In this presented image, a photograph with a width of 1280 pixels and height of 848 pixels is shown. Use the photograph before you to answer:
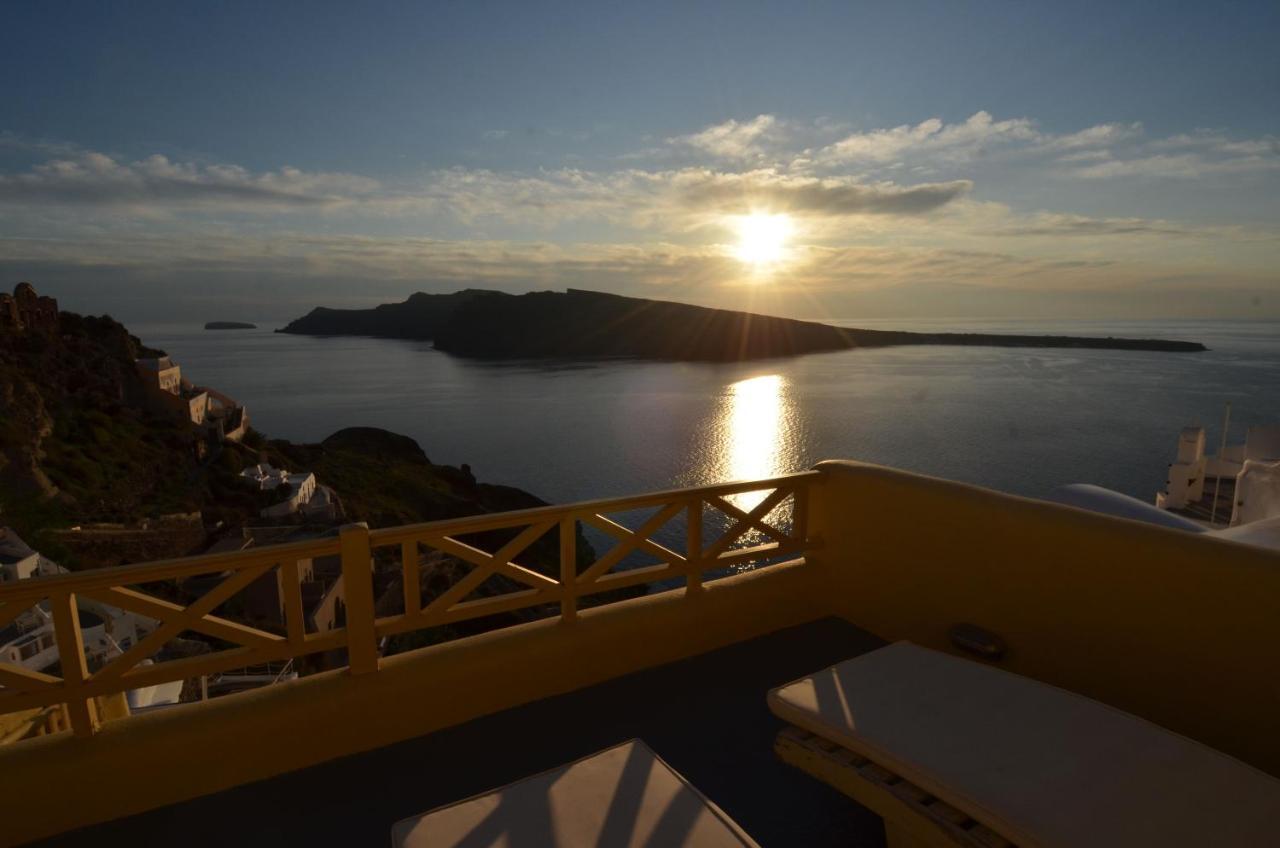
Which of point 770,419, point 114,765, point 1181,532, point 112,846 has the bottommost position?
A: point 770,419

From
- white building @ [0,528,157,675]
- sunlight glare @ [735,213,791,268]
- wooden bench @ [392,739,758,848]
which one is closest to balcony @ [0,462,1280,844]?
wooden bench @ [392,739,758,848]

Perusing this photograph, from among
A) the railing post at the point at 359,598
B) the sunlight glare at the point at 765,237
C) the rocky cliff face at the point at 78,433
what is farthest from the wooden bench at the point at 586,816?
the rocky cliff face at the point at 78,433

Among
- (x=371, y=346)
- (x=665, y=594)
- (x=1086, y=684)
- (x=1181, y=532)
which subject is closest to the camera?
(x=1181, y=532)

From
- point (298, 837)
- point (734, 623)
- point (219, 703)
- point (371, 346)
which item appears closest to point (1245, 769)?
point (734, 623)

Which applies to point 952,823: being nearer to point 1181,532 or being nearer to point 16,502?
point 1181,532

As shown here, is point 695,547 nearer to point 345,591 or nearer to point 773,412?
point 345,591

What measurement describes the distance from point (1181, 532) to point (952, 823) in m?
1.89

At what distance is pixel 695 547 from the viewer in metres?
4.32

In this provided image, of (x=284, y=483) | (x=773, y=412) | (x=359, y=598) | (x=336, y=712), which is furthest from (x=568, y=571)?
(x=773, y=412)

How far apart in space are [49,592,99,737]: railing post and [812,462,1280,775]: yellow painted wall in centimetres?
416

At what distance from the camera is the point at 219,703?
3.11 metres

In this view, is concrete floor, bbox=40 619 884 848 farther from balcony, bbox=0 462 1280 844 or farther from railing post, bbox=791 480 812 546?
railing post, bbox=791 480 812 546

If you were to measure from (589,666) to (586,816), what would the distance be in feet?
5.88

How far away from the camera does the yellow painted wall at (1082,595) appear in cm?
283
